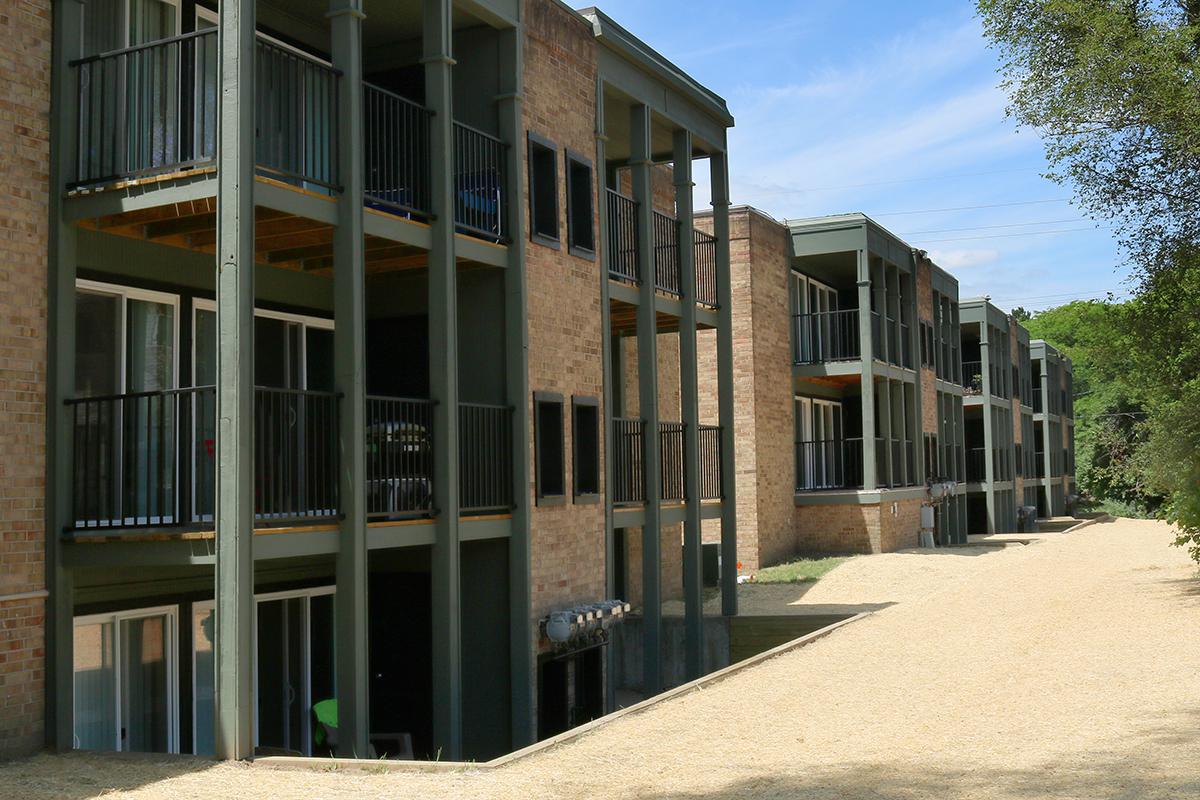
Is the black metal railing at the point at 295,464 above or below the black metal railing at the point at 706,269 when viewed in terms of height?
below

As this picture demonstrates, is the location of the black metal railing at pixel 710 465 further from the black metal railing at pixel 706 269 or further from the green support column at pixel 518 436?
the green support column at pixel 518 436

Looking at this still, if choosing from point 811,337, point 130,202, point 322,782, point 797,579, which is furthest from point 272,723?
point 811,337

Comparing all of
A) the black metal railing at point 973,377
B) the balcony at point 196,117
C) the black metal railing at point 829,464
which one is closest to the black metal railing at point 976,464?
the black metal railing at point 973,377

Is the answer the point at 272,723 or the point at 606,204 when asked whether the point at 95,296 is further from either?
the point at 606,204

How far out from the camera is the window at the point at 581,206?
1500 cm

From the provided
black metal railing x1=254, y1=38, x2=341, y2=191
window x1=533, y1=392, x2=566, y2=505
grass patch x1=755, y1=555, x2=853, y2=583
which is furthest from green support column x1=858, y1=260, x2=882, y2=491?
black metal railing x1=254, y1=38, x2=341, y2=191

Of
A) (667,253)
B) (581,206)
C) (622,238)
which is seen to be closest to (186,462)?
(581,206)

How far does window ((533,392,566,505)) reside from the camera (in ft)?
45.8

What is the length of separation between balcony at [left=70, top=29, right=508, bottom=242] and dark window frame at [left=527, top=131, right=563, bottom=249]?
1961 millimetres

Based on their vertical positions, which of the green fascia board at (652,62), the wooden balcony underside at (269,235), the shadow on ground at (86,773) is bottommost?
the shadow on ground at (86,773)

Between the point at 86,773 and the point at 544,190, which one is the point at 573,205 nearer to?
the point at 544,190

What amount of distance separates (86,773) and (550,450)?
261 inches

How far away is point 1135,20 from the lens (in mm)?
16828

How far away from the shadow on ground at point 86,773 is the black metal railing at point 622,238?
342 inches
